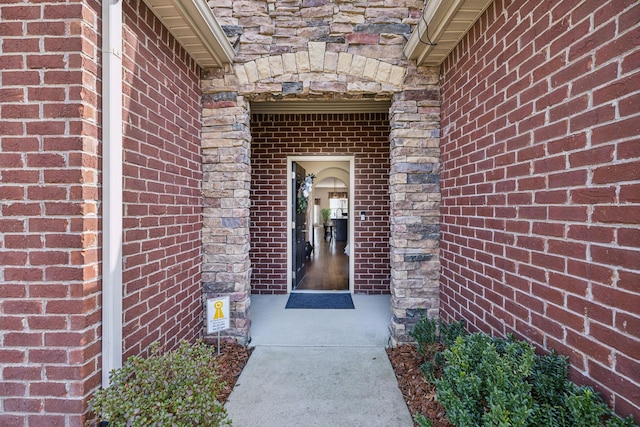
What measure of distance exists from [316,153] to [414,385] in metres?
3.25

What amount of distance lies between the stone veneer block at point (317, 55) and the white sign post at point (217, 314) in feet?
7.02

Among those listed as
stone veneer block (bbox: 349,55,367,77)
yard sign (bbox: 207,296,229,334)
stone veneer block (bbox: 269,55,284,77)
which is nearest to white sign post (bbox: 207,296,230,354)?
yard sign (bbox: 207,296,229,334)

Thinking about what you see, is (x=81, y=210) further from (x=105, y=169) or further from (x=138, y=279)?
(x=138, y=279)

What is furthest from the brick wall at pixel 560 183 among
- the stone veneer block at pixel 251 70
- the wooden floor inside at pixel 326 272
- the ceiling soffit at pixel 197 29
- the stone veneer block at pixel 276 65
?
the wooden floor inside at pixel 326 272

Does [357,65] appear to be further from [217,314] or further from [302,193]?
[302,193]

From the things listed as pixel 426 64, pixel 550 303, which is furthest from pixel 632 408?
pixel 426 64

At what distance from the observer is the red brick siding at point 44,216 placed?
149 cm

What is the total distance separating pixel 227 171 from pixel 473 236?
6.88 ft

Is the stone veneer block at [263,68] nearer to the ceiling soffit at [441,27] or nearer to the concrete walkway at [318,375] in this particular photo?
the ceiling soffit at [441,27]

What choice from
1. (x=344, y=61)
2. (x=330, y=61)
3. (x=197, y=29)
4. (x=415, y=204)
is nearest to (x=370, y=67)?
(x=344, y=61)

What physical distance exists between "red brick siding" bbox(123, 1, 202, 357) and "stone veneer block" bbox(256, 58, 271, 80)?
1.79 ft

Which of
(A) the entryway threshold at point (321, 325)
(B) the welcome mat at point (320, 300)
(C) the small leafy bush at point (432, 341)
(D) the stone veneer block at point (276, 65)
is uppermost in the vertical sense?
(D) the stone veneer block at point (276, 65)

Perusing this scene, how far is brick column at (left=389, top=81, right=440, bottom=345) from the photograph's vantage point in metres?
2.81

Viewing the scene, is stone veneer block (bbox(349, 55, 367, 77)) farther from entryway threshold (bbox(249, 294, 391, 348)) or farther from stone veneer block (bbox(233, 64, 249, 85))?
entryway threshold (bbox(249, 294, 391, 348))
